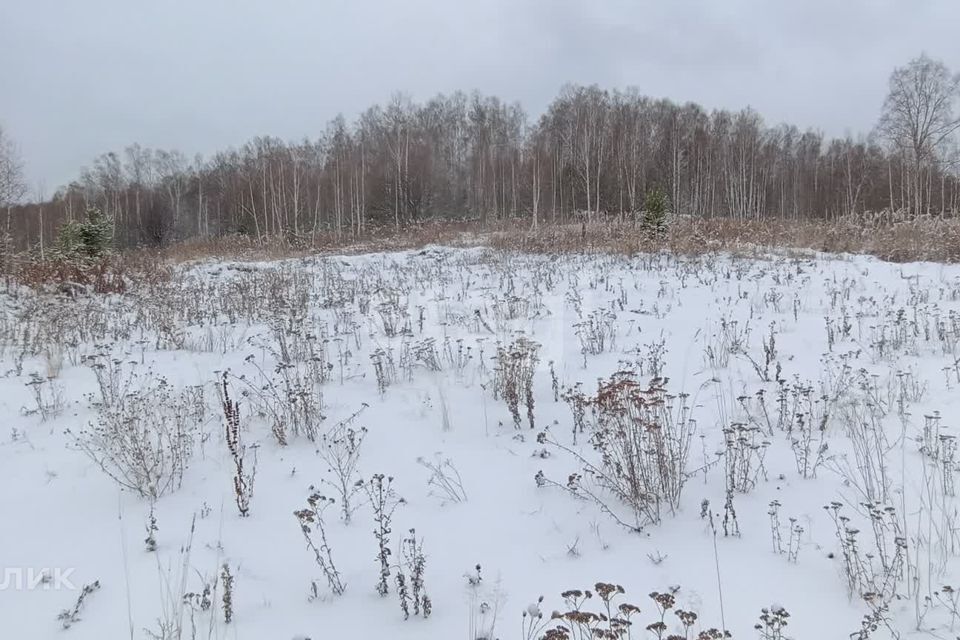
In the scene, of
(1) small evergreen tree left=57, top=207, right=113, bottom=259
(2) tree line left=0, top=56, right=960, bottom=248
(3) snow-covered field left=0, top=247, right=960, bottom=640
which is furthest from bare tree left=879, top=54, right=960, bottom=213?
(1) small evergreen tree left=57, top=207, right=113, bottom=259

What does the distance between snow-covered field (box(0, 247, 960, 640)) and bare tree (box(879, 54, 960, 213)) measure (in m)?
29.6

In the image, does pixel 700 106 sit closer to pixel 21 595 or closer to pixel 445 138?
pixel 445 138

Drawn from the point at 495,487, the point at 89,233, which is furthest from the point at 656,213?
the point at 89,233

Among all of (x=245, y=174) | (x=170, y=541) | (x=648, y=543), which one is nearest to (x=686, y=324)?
(x=648, y=543)

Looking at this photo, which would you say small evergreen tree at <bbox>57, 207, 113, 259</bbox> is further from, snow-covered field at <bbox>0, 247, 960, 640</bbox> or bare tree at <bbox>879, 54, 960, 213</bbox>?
bare tree at <bbox>879, 54, 960, 213</bbox>

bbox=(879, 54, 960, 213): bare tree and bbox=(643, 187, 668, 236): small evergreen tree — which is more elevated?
bbox=(879, 54, 960, 213): bare tree

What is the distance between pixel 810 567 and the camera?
8.35 ft

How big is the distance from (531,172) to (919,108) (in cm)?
2115

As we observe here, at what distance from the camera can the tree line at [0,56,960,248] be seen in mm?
33719

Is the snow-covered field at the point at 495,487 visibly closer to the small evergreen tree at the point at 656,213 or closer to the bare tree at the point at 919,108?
the small evergreen tree at the point at 656,213

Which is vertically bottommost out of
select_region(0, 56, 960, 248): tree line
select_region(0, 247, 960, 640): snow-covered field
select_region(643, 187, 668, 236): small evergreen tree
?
select_region(0, 247, 960, 640): snow-covered field

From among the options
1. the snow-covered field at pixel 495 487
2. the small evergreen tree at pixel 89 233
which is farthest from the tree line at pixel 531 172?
the snow-covered field at pixel 495 487

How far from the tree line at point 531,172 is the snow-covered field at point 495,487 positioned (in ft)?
83.1

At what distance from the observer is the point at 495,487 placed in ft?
11.3
